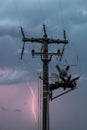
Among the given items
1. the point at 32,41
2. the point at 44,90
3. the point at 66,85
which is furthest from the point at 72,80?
the point at 32,41

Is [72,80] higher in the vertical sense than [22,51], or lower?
lower

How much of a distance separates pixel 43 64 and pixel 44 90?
2102 mm

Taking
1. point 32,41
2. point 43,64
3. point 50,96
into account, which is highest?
point 32,41

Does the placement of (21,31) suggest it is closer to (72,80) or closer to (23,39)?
(23,39)

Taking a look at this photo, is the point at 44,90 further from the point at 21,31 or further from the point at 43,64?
the point at 21,31

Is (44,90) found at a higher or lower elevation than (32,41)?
→ lower

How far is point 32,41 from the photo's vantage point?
29.2 meters

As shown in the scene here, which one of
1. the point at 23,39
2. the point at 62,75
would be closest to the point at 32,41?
the point at 23,39

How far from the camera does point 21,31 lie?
1153 inches

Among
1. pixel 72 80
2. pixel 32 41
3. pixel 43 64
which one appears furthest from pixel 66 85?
pixel 32 41

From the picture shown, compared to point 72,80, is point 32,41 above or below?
above

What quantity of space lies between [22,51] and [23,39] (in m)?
1.21

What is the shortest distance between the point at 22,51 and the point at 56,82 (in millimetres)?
3818

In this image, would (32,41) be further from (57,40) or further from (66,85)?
(66,85)
